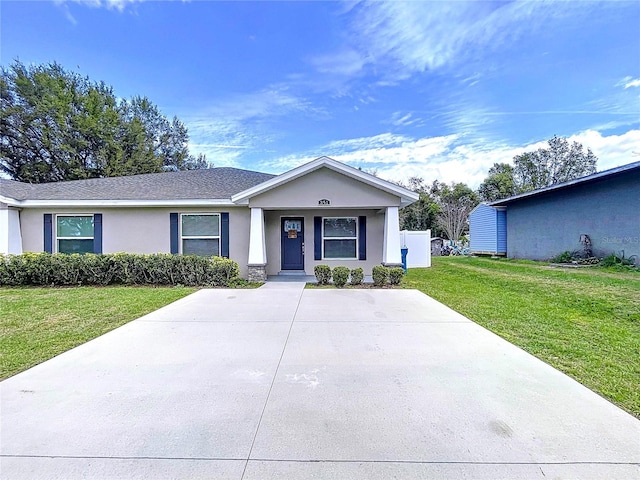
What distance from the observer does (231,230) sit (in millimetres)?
11062

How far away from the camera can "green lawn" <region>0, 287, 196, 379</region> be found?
Answer: 4266mm

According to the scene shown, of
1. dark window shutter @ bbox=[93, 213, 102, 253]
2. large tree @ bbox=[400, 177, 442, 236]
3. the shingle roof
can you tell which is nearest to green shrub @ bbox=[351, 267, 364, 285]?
the shingle roof

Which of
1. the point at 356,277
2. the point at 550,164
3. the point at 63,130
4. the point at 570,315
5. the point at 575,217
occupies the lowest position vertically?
the point at 570,315

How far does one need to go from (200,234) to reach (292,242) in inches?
125

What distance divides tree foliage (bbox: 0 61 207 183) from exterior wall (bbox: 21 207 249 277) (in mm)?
15769

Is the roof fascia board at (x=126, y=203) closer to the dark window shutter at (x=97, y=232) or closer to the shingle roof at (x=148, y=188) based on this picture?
the shingle roof at (x=148, y=188)

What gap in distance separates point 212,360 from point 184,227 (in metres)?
8.14

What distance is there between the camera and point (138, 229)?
36.7 feet

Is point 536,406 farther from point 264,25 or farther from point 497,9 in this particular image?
point 264,25

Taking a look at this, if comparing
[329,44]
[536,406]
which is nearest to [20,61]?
[329,44]

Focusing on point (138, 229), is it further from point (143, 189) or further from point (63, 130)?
point (63, 130)

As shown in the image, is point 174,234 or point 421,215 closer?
point 174,234

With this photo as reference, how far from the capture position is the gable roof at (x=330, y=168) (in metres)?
9.99

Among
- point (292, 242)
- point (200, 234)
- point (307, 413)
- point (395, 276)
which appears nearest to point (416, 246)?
point (292, 242)
